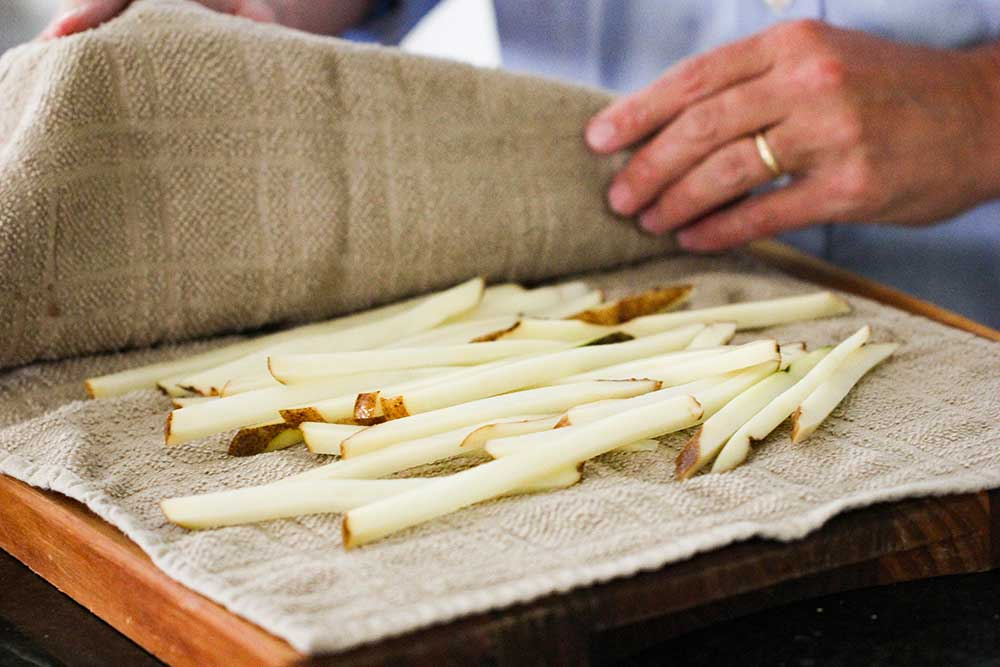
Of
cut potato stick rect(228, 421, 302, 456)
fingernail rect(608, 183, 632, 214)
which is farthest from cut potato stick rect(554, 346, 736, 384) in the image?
fingernail rect(608, 183, 632, 214)

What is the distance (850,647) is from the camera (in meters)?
0.78

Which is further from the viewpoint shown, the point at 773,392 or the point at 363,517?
the point at 773,392

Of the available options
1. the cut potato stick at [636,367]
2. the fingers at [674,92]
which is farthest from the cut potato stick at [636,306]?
the fingers at [674,92]

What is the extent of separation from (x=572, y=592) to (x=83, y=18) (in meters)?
0.86

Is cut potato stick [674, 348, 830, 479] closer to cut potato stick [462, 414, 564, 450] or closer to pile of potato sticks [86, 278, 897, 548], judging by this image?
pile of potato sticks [86, 278, 897, 548]

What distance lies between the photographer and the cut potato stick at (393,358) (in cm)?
100

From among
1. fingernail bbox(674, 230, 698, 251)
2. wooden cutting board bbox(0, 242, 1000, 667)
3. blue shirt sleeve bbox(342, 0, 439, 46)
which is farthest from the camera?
blue shirt sleeve bbox(342, 0, 439, 46)

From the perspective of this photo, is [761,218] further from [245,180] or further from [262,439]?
[262,439]

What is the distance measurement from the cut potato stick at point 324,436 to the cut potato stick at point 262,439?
0.11 feet

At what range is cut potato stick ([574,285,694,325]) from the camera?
1170mm

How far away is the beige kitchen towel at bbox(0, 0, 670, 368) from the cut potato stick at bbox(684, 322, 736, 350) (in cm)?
32

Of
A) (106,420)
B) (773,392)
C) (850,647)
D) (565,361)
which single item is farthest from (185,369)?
(850,647)

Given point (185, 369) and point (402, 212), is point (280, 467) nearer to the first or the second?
point (185, 369)

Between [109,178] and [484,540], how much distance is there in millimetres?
577
